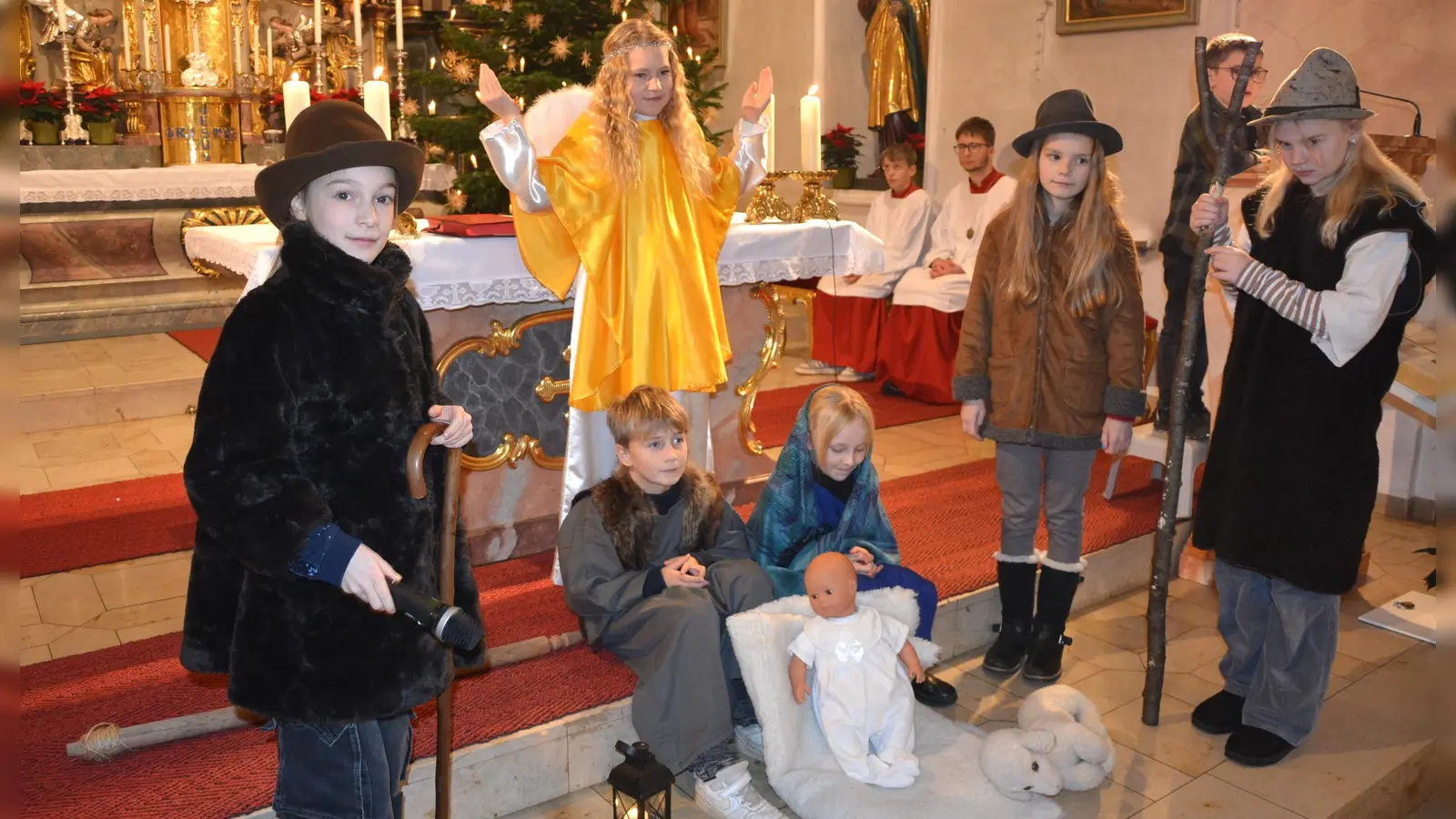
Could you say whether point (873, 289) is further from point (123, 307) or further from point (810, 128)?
point (123, 307)

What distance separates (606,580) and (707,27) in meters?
9.10

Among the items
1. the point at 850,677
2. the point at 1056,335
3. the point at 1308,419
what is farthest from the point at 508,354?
the point at 1308,419

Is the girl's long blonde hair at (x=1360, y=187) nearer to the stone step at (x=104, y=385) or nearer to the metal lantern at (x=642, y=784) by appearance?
the metal lantern at (x=642, y=784)

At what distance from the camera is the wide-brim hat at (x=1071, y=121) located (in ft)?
10.6

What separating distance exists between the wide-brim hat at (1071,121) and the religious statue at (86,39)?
23.1ft

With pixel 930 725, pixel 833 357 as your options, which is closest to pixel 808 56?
pixel 833 357

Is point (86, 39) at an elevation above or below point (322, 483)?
above

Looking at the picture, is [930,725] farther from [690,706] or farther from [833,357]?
[833,357]

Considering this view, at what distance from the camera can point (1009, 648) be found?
146 inches

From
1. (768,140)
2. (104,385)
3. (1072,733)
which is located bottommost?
(1072,733)

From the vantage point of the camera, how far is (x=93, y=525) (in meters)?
4.55

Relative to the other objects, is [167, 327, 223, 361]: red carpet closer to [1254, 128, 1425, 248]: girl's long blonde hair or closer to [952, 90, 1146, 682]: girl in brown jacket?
[952, 90, 1146, 682]: girl in brown jacket

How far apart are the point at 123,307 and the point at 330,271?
244 inches

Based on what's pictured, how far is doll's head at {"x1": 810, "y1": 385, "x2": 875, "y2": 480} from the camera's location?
3240 mm
